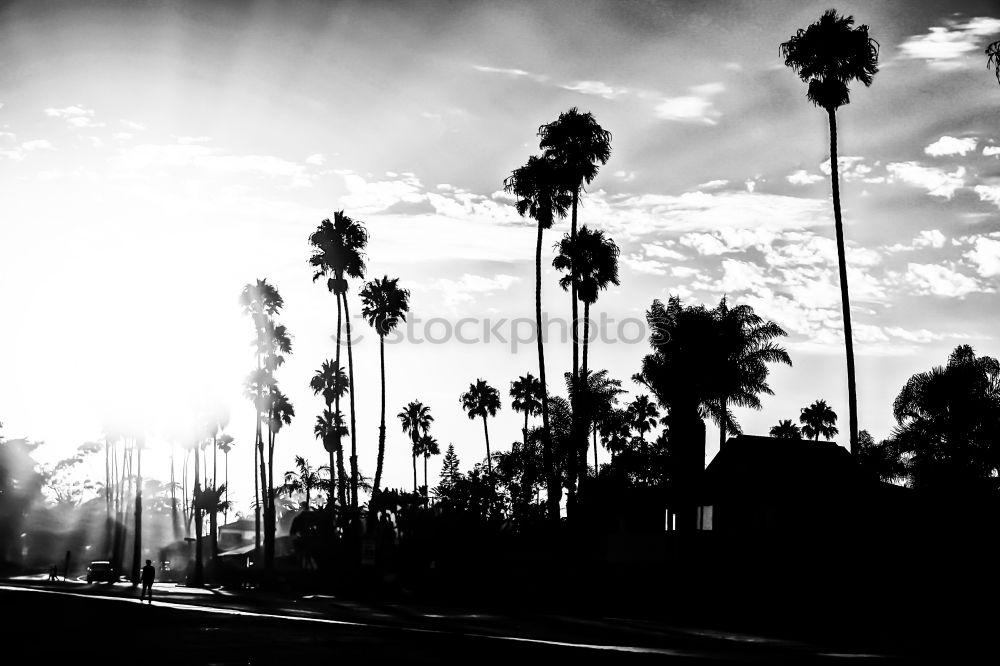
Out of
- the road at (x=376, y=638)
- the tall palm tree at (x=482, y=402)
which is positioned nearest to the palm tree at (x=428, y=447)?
the tall palm tree at (x=482, y=402)

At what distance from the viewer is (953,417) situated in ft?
208

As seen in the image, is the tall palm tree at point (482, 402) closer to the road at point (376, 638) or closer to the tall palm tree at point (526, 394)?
the tall palm tree at point (526, 394)

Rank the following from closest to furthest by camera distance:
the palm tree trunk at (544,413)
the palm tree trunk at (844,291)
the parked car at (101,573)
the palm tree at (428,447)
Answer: the palm tree trunk at (844,291)
the palm tree trunk at (544,413)
the parked car at (101,573)
the palm tree at (428,447)

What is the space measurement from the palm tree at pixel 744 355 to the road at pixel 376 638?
33.2 meters

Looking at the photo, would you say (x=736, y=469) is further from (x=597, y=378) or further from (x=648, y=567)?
(x=597, y=378)

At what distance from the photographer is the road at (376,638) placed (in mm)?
18797

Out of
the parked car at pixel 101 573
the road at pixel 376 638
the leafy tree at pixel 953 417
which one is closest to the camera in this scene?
the road at pixel 376 638

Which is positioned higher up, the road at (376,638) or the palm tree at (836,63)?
the palm tree at (836,63)

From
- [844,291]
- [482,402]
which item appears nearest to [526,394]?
[482,402]

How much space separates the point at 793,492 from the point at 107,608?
27065 millimetres

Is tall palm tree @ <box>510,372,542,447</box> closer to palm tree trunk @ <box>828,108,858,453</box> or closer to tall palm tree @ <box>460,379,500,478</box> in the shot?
tall palm tree @ <box>460,379,500,478</box>

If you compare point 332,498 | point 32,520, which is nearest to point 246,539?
point 32,520

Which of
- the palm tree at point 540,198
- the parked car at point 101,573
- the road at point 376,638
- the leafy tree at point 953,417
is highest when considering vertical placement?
the palm tree at point 540,198

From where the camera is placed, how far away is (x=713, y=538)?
45844 millimetres
